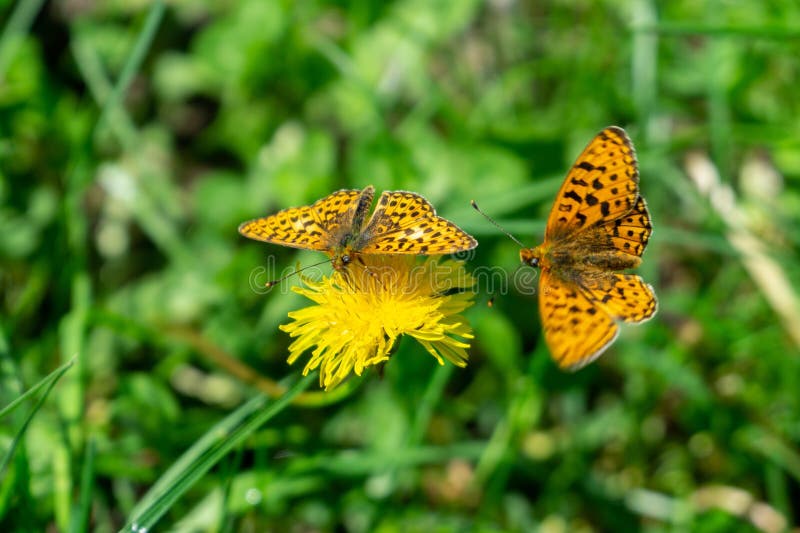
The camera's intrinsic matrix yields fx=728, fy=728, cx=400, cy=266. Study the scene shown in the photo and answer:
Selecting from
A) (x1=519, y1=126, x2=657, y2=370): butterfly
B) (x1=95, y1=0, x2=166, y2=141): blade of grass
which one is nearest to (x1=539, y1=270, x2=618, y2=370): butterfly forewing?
(x1=519, y1=126, x2=657, y2=370): butterfly

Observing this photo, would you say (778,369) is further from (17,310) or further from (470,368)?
(17,310)

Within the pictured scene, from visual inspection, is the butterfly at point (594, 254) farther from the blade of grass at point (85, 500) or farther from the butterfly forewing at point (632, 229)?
the blade of grass at point (85, 500)

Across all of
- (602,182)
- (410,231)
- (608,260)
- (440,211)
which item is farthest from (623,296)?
(440,211)

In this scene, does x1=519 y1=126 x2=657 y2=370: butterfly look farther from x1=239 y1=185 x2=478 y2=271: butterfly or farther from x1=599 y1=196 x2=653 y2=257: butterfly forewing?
x1=239 y1=185 x2=478 y2=271: butterfly

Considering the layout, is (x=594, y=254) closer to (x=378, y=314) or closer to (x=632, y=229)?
(x=632, y=229)

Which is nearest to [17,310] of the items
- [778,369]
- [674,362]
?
[674,362]

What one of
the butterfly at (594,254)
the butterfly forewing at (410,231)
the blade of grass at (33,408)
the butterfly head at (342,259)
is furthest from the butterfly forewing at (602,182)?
the blade of grass at (33,408)
